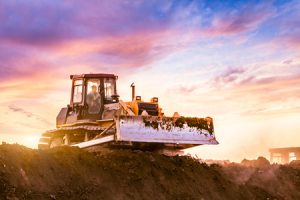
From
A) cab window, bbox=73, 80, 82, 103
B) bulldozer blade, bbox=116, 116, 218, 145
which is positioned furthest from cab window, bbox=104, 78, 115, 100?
bulldozer blade, bbox=116, 116, 218, 145

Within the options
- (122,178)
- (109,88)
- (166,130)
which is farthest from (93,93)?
(122,178)

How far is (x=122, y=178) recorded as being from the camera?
12773 millimetres

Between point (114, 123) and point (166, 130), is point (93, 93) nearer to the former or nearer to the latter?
point (114, 123)

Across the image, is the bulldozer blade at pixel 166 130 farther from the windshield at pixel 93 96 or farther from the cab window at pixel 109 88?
the cab window at pixel 109 88

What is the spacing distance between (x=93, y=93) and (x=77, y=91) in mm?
746

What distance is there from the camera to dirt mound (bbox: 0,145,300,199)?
10.6 m

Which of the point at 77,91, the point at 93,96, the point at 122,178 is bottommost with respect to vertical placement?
the point at 122,178

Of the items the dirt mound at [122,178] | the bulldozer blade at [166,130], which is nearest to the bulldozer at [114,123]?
the bulldozer blade at [166,130]

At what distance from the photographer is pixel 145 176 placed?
13352mm

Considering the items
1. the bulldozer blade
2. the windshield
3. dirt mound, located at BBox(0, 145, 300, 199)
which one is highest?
the windshield

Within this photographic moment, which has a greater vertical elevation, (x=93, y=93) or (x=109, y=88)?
(x=109, y=88)

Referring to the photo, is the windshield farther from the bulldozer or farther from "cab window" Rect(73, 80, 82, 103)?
"cab window" Rect(73, 80, 82, 103)

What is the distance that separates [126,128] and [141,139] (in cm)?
58

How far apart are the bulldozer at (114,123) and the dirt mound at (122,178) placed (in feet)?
1.97
